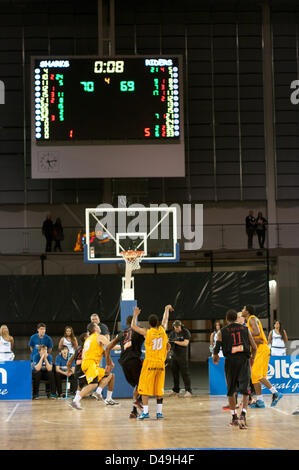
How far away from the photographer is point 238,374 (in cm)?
1128

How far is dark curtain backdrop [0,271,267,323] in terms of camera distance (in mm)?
23844

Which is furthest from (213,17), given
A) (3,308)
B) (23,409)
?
(23,409)

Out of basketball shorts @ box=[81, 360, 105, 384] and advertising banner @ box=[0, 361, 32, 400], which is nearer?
basketball shorts @ box=[81, 360, 105, 384]

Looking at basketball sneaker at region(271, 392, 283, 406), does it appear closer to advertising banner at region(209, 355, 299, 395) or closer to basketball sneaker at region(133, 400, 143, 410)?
advertising banner at region(209, 355, 299, 395)

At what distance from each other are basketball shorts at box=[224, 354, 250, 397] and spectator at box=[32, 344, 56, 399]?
21.8 feet

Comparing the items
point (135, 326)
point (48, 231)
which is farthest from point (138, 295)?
point (135, 326)

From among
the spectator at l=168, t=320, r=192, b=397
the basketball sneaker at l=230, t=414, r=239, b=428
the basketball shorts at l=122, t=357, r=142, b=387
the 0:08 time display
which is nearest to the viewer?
the basketball sneaker at l=230, t=414, r=239, b=428

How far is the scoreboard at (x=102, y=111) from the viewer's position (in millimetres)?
22625

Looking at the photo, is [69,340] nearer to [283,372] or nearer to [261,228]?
[283,372]

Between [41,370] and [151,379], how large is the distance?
529 cm

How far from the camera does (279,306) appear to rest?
88.3 ft

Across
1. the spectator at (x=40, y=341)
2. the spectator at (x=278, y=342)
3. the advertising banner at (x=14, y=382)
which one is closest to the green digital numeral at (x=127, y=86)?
the spectator at (x=40, y=341)

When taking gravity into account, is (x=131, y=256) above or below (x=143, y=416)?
above

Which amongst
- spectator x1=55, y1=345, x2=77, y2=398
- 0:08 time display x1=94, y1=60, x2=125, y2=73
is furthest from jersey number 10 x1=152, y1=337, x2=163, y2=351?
0:08 time display x1=94, y1=60, x2=125, y2=73
